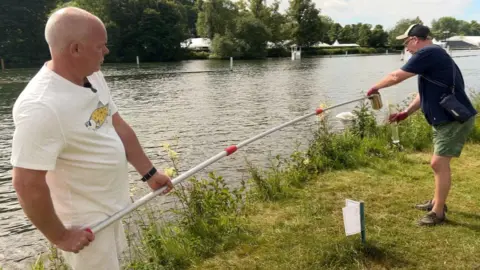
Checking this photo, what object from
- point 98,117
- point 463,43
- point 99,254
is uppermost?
point 463,43

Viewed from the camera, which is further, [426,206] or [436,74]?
[426,206]

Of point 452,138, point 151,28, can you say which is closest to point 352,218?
point 452,138

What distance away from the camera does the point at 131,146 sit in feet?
8.55

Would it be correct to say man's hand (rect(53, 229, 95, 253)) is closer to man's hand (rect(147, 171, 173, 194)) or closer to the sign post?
man's hand (rect(147, 171, 173, 194))

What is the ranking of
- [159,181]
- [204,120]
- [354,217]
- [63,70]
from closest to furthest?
[63,70], [159,181], [354,217], [204,120]

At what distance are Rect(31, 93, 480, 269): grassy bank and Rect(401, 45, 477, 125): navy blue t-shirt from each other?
1241 mm

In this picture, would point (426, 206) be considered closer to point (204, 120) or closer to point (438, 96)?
point (438, 96)

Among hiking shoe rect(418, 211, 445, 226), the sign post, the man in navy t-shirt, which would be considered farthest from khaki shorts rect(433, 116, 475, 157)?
the sign post

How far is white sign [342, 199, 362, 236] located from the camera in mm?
3602

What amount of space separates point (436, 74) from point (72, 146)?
12.1 feet

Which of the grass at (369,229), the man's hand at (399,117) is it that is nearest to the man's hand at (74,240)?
the grass at (369,229)

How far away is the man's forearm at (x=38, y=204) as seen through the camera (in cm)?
178

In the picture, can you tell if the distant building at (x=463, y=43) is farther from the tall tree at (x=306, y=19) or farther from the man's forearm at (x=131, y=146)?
the man's forearm at (x=131, y=146)

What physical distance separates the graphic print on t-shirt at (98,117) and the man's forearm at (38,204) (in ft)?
1.22
